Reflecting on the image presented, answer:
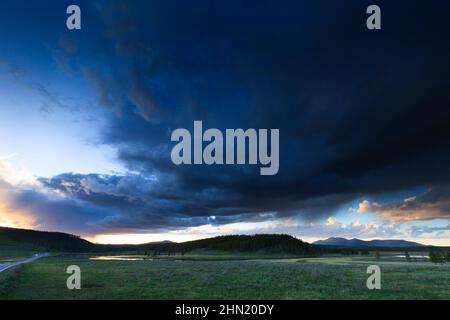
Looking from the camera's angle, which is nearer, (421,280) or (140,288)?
(140,288)

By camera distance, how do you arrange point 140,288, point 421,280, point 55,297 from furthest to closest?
1. point 421,280
2. point 140,288
3. point 55,297
